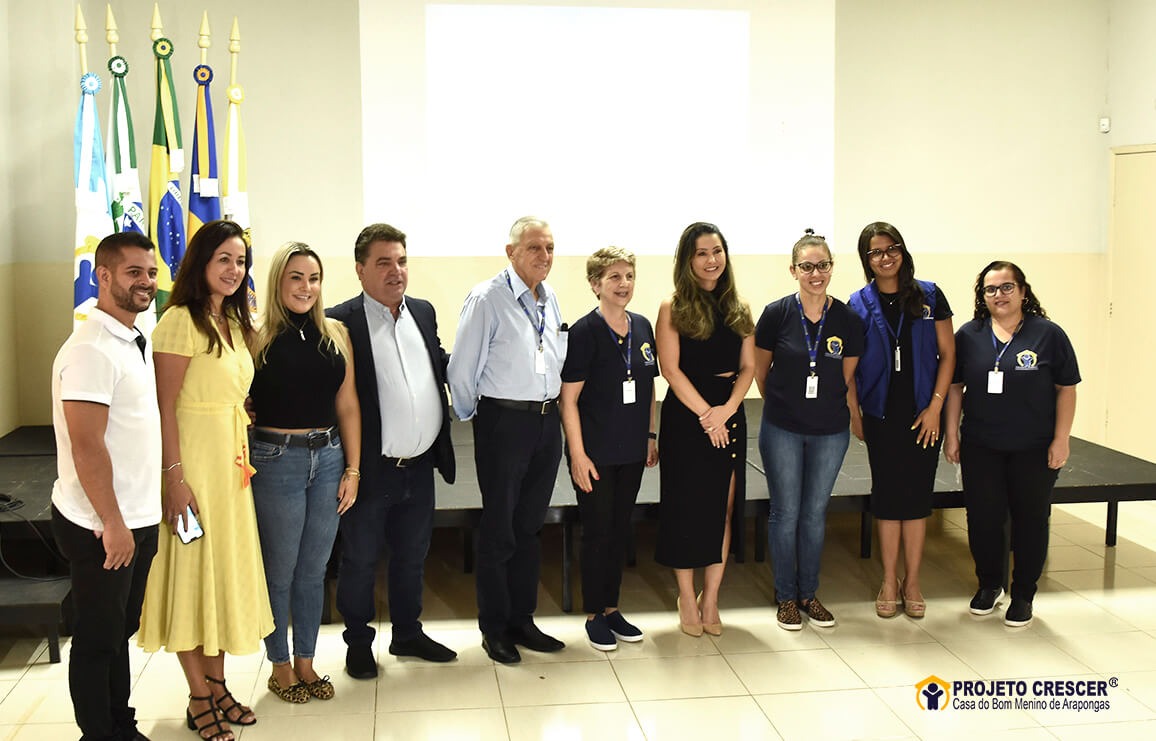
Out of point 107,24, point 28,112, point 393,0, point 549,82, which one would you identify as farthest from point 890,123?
point 28,112

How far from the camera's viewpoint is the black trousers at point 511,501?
354 centimetres

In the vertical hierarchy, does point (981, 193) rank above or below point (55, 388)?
above

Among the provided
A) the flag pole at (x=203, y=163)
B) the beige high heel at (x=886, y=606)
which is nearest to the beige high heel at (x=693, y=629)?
the beige high heel at (x=886, y=606)

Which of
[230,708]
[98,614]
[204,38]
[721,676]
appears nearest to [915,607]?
[721,676]

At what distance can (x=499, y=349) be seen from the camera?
3.52 meters

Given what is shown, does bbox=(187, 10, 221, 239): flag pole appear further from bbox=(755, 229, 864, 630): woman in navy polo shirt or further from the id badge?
the id badge

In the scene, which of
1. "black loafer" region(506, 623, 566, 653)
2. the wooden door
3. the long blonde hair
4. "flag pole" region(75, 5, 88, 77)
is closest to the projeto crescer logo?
"black loafer" region(506, 623, 566, 653)

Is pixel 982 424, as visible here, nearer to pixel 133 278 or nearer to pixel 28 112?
pixel 133 278

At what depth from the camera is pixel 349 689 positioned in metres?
3.53

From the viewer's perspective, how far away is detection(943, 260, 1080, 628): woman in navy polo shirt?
13.0ft

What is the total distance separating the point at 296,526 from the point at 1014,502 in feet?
8.77

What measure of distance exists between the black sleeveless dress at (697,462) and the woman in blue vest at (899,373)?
574mm

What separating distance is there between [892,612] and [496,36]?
382 cm

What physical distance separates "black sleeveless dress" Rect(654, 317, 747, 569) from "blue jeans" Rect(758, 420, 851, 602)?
16cm
